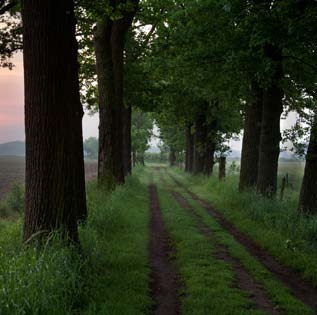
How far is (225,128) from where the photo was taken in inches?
1446

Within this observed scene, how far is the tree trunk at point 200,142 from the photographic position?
123 ft

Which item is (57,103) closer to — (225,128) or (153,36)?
(153,36)

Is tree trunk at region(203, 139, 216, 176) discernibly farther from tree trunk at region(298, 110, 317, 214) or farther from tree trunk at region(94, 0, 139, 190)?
tree trunk at region(298, 110, 317, 214)

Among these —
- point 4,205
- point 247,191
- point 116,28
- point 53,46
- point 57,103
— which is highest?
point 116,28

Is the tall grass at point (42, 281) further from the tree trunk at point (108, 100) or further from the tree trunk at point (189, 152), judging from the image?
the tree trunk at point (189, 152)

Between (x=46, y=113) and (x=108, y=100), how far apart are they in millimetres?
11754

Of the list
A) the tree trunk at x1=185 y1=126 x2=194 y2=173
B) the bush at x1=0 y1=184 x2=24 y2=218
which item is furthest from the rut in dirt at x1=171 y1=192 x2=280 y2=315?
the tree trunk at x1=185 y1=126 x2=194 y2=173

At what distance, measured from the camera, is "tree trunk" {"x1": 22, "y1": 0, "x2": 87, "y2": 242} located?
760 centimetres

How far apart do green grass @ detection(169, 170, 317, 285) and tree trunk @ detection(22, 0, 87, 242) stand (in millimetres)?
5694

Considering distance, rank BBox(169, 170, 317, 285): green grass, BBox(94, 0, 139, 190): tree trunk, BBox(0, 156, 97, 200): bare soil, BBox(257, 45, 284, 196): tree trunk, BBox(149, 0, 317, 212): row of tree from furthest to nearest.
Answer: BBox(0, 156, 97, 200): bare soil → BBox(94, 0, 139, 190): tree trunk → BBox(257, 45, 284, 196): tree trunk → BBox(149, 0, 317, 212): row of tree → BBox(169, 170, 317, 285): green grass

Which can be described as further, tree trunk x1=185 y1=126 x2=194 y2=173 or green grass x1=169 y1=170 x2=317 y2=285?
tree trunk x1=185 y1=126 x2=194 y2=173

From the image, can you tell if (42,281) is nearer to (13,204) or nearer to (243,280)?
(243,280)

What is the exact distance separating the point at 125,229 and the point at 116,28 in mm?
12668

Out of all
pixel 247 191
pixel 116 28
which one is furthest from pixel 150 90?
pixel 247 191
